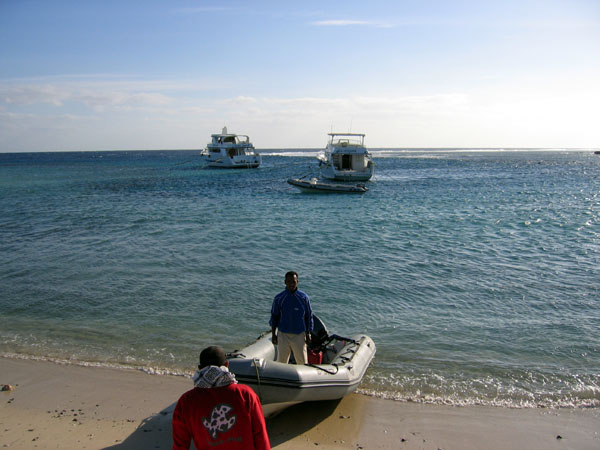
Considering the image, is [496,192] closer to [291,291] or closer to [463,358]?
[463,358]

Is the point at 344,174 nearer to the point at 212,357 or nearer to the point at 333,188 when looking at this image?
the point at 333,188

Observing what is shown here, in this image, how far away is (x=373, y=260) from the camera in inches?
534

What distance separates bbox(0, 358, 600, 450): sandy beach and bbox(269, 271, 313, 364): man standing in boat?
691mm

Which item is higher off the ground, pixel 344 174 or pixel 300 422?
pixel 344 174

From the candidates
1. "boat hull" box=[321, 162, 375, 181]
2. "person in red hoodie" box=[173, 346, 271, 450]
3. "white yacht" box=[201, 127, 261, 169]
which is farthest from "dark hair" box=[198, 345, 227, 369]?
"white yacht" box=[201, 127, 261, 169]

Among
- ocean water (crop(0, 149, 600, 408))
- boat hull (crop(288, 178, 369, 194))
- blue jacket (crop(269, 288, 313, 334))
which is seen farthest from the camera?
boat hull (crop(288, 178, 369, 194))

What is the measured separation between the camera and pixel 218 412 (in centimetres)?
264

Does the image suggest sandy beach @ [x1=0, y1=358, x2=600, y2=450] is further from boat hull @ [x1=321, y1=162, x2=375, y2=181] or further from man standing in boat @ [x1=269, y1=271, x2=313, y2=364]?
boat hull @ [x1=321, y1=162, x2=375, y2=181]

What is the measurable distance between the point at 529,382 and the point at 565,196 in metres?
30.6

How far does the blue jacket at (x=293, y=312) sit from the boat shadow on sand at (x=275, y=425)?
0.97m

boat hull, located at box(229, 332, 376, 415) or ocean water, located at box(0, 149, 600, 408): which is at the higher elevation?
boat hull, located at box(229, 332, 376, 415)

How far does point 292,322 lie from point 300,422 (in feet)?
3.82

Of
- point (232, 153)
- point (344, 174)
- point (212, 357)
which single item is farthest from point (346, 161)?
point (212, 357)

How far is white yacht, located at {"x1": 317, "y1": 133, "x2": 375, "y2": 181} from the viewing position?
36.9 metres
